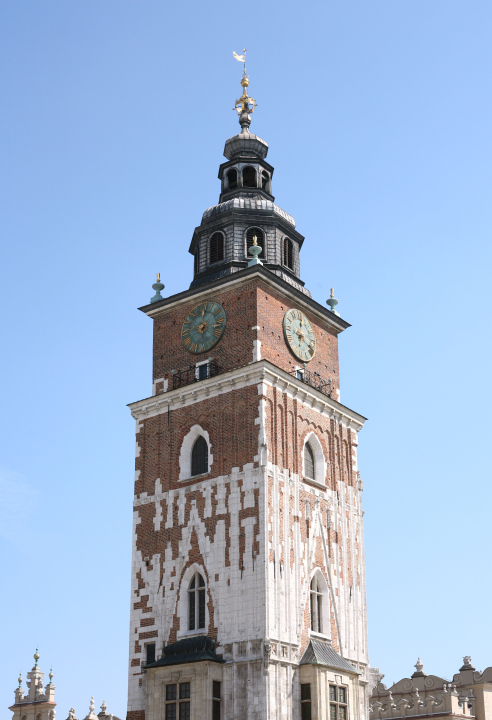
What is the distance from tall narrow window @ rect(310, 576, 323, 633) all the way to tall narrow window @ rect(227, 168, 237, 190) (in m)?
20.1

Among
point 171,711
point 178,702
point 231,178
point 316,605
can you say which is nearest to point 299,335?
point 231,178

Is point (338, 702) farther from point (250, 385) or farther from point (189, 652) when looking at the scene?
point (250, 385)

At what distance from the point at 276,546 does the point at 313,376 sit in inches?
370

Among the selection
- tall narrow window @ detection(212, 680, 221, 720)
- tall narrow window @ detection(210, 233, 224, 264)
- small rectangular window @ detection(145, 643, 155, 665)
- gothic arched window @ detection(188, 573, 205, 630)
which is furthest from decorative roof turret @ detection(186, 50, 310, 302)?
tall narrow window @ detection(212, 680, 221, 720)

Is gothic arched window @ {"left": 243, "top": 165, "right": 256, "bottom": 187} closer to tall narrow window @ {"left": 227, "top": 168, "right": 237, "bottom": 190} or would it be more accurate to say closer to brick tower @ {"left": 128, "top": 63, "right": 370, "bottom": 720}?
tall narrow window @ {"left": 227, "top": 168, "right": 237, "bottom": 190}

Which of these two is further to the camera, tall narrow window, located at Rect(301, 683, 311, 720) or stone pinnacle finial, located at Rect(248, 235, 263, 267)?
stone pinnacle finial, located at Rect(248, 235, 263, 267)

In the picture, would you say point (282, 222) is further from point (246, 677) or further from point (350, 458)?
point (246, 677)

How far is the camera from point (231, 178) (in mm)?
52781

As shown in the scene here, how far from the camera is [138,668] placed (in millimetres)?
42875

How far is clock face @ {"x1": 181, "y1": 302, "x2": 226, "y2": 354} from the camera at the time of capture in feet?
153

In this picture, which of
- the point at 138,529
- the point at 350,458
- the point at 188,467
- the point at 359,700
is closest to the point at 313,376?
the point at 350,458

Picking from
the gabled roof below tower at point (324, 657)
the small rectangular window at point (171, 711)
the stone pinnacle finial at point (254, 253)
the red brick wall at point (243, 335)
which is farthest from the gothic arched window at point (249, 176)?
the small rectangular window at point (171, 711)

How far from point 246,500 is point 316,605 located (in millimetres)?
5336

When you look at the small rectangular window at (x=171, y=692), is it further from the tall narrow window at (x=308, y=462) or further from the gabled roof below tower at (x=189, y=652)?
the tall narrow window at (x=308, y=462)
